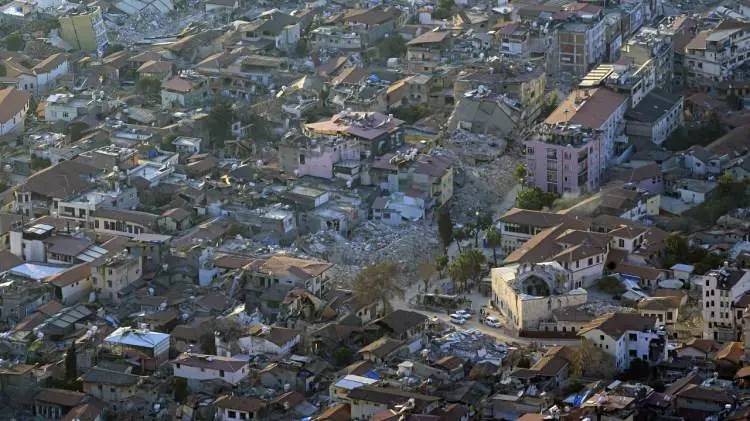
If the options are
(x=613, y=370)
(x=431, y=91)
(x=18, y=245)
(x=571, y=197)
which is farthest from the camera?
(x=431, y=91)

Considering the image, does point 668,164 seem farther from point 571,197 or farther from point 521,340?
point 521,340

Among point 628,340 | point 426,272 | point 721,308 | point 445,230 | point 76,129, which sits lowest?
point 426,272

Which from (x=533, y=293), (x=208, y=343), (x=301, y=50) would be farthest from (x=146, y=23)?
(x=533, y=293)

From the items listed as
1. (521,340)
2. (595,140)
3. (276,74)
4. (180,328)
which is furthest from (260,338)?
(276,74)

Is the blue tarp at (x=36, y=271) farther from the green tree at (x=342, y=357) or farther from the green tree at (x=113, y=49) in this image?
the green tree at (x=113, y=49)

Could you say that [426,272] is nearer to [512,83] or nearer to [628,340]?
[628,340]

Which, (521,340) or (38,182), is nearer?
(521,340)
